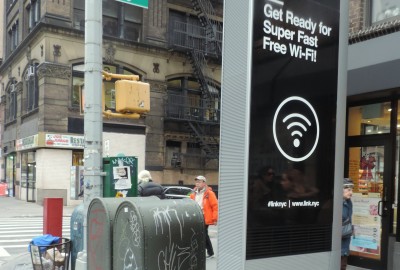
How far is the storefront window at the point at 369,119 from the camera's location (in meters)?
7.52

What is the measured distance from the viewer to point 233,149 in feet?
13.4

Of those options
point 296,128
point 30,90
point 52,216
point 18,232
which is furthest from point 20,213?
point 296,128

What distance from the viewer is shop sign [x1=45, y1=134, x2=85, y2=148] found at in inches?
871

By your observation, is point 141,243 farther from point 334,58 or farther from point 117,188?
point 334,58

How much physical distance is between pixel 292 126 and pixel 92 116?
9.57 ft

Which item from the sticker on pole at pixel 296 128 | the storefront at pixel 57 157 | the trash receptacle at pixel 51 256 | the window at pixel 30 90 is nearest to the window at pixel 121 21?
the window at pixel 30 90

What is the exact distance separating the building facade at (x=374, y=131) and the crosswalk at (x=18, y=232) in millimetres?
7397

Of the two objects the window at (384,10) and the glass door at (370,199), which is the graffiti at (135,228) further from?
the window at (384,10)

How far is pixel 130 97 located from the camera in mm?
6379

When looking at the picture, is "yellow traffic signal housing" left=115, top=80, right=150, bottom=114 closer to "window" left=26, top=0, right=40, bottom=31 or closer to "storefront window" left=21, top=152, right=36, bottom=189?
"storefront window" left=21, top=152, right=36, bottom=189

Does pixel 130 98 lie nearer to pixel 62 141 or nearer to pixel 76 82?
pixel 62 141

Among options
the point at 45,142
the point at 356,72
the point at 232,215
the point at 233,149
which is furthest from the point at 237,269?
the point at 45,142

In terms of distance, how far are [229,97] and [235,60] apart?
1.12 ft

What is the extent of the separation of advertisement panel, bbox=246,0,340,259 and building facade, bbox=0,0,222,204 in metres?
17.7
